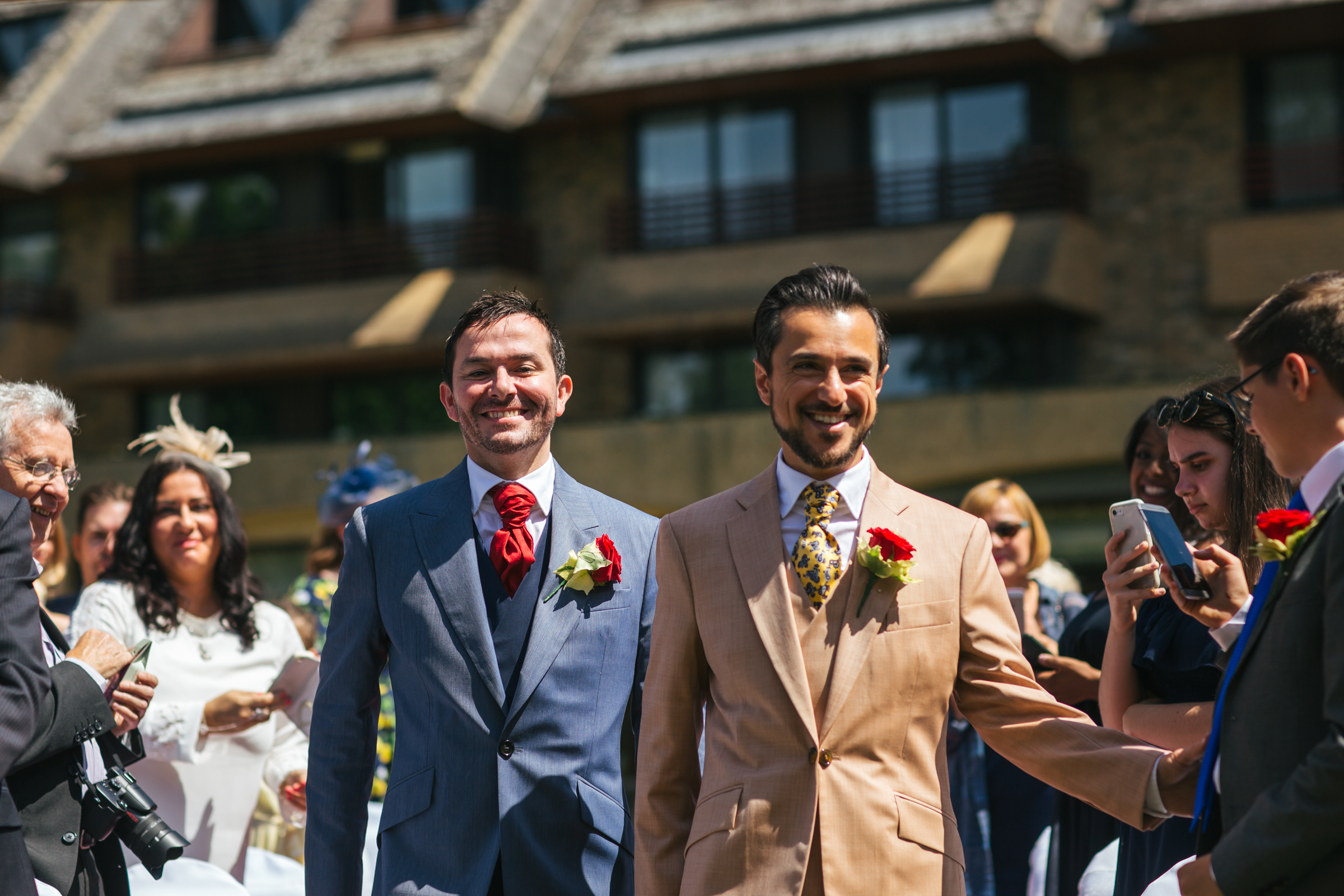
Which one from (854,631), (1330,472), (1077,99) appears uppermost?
(1077,99)

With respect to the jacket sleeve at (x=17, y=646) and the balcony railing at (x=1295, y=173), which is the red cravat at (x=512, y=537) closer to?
the jacket sleeve at (x=17, y=646)

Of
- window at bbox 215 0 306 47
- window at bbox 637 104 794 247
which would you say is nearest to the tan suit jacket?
window at bbox 637 104 794 247

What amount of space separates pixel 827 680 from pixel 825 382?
70 centimetres

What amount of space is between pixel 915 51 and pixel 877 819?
17888mm

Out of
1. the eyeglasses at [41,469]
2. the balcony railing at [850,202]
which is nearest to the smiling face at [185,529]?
the eyeglasses at [41,469]

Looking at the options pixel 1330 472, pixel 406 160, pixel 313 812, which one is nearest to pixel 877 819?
pixel 1330 472

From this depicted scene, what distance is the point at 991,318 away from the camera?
68.1ft

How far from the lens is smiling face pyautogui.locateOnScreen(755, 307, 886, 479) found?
3.47 meters

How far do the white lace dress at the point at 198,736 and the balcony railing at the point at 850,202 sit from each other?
16.2 meters

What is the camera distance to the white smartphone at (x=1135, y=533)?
12.4 ft

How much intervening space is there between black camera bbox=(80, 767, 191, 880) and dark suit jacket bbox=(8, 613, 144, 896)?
56mm

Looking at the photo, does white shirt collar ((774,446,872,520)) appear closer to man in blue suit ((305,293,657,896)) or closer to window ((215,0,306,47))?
man in blue suit ((305,293,657,896))

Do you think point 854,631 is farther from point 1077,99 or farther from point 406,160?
point 406,160

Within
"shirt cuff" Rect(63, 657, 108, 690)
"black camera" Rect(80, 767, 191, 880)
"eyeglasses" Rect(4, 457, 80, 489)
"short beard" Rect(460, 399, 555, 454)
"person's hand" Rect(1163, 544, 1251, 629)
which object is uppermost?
"short beard" Rect(460, 399, 555, 454)
